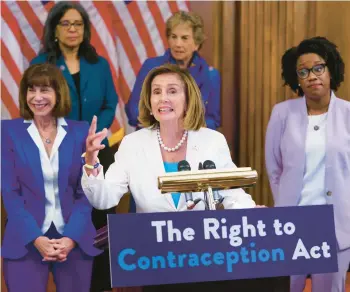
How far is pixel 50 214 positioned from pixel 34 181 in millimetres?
175

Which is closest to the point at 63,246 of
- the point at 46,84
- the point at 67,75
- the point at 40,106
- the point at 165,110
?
the point at 40,106

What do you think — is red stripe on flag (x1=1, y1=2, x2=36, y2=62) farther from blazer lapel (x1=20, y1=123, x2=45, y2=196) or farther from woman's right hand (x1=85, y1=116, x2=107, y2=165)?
woman's right hand (x1=85, y1=116, x2=107, y2=165)

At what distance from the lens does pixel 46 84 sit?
11.5 feet

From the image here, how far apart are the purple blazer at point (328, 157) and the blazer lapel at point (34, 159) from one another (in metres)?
1.21

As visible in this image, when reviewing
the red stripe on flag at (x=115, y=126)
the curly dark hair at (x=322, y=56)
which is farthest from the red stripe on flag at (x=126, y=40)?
the curly dark hair at (x=322, y=56)

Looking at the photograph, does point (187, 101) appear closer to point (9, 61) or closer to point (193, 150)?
point (193, 150)

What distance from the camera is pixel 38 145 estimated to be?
11.1ft

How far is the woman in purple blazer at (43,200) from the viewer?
3277mm

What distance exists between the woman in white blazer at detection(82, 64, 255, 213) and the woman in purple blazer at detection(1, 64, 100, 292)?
2.09ft

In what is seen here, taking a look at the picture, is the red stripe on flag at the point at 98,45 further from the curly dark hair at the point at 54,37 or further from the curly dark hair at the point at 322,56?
the curly dark hair at the point at 322,56

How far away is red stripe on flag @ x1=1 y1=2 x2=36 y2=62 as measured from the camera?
15.8ft

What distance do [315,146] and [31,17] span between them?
7.56 ft

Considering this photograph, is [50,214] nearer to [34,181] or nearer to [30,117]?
[34,181]

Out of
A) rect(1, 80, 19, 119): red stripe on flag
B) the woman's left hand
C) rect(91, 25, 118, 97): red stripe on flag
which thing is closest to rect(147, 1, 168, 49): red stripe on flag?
rect(91, 25, 118, 97): red stripe on flag
